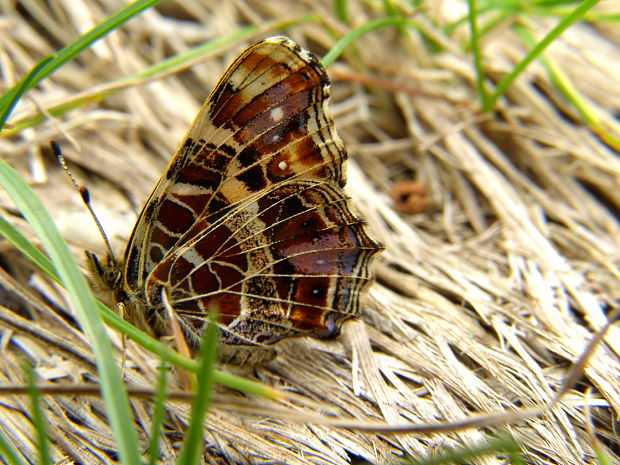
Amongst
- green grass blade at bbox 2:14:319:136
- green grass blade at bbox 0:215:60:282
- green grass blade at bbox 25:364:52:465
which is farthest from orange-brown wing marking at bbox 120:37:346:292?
green grass blade at bbox 2:14:319:136

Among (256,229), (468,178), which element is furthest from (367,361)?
(468,178)

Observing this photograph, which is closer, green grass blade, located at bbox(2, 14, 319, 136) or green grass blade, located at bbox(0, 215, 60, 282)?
green grass blade, located at bbox(0, 215, 60, 282)

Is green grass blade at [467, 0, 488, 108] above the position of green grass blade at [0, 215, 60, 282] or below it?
above

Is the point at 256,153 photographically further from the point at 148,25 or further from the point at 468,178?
the point at 148,25

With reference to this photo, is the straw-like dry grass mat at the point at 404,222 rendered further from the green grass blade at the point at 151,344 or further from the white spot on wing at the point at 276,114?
the white spot on wing at the point at 276,114

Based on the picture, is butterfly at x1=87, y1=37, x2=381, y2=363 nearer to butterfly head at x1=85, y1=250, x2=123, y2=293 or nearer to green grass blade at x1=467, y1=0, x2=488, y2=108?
butterfly head at x1=85, y1=250, x2=123, y2=293

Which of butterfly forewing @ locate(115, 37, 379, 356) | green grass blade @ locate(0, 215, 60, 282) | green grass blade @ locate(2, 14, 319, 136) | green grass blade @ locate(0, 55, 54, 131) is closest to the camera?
green grass blade @ locate(0, 215, 60, 282)

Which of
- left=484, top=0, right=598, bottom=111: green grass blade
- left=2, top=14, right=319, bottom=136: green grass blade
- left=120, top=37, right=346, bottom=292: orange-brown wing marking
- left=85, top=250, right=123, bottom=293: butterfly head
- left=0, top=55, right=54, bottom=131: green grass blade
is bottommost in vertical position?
left=85, top=250, right=123, bottom=293: butterfly head
